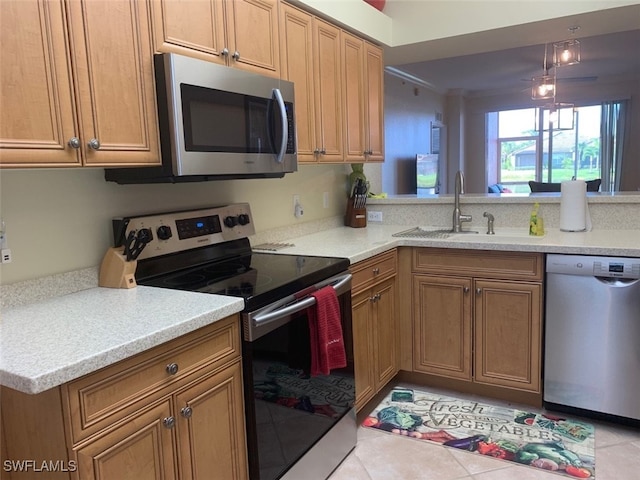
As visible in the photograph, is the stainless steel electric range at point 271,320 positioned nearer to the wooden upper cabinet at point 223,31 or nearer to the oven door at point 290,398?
the oven door at point 290,398

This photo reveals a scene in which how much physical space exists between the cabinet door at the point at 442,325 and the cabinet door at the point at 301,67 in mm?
958

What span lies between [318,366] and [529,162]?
7754 mm

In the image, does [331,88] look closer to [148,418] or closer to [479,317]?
[479,317]

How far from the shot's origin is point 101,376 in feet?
3.82

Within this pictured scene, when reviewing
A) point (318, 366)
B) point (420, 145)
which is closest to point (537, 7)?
point (318, 366)

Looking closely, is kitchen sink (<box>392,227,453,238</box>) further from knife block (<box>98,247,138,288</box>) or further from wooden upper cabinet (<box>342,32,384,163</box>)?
knife block (<box>98,247,138,288</box>)

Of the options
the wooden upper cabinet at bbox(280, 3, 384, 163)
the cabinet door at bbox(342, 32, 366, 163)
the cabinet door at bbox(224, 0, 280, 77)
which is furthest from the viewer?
the cabinet door at bbox(342, 32, 366, 163)

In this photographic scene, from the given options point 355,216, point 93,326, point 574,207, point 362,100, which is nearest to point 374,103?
point 362,100

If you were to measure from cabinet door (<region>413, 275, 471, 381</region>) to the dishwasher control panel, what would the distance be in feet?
1.45

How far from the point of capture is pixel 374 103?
3.05 m

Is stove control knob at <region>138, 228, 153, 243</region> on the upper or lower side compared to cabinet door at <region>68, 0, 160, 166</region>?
lower

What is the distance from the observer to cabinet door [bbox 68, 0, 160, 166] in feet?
4.60

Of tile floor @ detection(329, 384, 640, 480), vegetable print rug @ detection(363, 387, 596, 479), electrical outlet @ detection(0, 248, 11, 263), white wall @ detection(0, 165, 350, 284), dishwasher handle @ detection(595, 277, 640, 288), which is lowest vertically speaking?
tile floor @ detection(329, 384, 640, 480)

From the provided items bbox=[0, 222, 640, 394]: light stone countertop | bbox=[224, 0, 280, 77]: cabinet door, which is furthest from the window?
bbox=[0, 222, 640, 394]: light stone countertop
